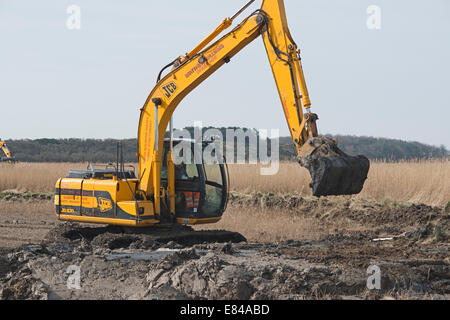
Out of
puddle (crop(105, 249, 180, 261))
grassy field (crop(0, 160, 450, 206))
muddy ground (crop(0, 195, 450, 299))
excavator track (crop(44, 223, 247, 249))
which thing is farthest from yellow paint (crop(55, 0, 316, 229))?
grassy field (crop(0, 160, 450, 206))

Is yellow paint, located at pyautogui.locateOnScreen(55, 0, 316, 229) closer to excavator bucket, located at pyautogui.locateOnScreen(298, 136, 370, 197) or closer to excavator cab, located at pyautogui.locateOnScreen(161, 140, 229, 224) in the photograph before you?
excavator cab, located at pyautogui.locateOnScreen(161, 140, 229, 224)

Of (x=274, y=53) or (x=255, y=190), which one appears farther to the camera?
(x=255, y=190)

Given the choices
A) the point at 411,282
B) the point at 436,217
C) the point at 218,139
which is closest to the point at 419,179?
the point at 436,217

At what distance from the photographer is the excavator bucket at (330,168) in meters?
8.02

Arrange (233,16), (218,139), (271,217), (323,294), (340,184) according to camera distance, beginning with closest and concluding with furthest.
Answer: (323,294), (340,184), (233,16), (218,139), (271,217)

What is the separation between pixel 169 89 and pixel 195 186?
186cm

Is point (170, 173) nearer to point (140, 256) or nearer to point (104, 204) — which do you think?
point (104, 204)

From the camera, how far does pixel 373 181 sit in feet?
59.3

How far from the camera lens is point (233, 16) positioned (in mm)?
10148

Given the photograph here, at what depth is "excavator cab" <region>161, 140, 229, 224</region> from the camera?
10930mm

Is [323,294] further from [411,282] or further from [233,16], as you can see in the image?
[233,16]

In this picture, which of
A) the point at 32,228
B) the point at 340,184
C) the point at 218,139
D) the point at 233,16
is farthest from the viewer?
the point at 32,228

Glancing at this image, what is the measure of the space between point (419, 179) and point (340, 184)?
9.83 m

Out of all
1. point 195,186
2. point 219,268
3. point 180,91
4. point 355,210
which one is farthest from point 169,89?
point 355,210
